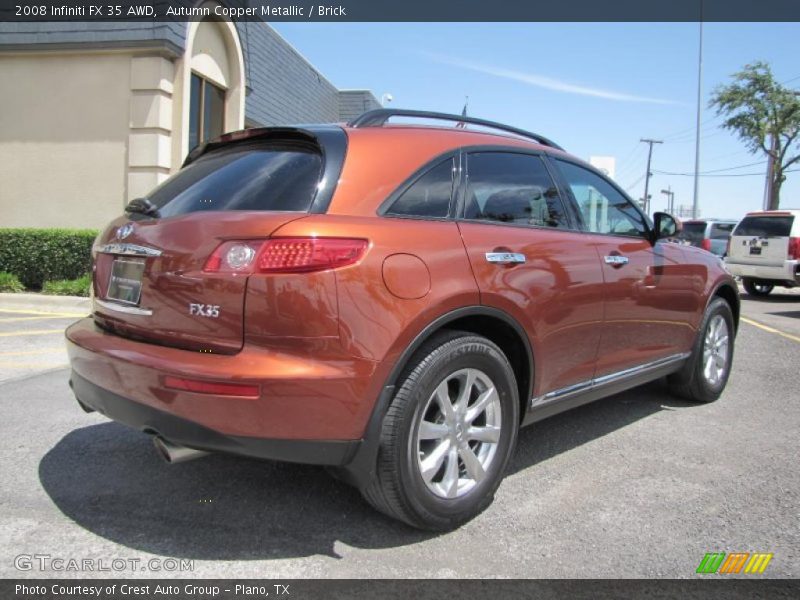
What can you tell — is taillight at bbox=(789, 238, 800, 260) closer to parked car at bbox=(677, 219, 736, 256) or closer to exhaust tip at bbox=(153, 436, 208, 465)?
parked car at bbox=(677, 219, 736, 256)

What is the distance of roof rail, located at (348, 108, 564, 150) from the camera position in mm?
3141

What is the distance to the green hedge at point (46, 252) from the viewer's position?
10156 millimetres

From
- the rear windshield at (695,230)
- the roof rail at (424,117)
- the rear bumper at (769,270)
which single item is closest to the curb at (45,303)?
the roof rail at (424,117)

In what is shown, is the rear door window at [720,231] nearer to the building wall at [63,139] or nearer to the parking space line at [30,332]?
the building wall at [63,139]

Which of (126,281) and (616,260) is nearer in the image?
(126,281)

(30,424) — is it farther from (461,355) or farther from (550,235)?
(550,235)

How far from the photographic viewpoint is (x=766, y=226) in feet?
45.3

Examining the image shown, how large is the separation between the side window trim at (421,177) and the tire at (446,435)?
54 centimetres

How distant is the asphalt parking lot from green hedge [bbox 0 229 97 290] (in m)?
6.23

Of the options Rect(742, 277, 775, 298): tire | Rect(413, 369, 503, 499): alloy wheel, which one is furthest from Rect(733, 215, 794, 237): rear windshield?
Rect(413, 369, 503, 499): alloy wheel

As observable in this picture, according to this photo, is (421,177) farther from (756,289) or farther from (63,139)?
→ (756,289)

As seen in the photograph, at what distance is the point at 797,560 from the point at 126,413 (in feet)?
9.25

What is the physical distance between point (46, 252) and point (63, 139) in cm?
225

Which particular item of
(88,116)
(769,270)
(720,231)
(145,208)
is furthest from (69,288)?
(720,231)
